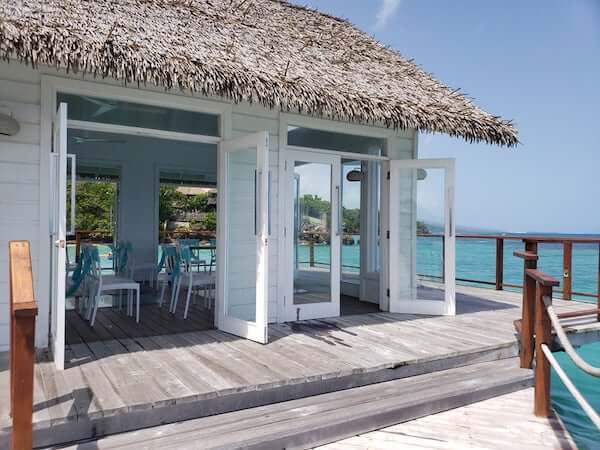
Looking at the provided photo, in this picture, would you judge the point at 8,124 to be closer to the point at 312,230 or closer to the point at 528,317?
the point at 312,230

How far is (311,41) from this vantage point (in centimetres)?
568

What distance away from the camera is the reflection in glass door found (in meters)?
4.95

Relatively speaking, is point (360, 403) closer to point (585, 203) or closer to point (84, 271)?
point (84, 271)

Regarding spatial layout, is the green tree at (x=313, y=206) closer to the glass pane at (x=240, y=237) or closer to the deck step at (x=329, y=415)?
the glass pane at (x=240, y=237)

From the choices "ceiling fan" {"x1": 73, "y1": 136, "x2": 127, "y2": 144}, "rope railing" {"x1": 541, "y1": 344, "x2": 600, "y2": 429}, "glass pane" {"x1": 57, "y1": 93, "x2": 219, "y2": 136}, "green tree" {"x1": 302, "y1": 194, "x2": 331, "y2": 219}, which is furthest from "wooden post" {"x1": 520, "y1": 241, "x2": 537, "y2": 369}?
"ceiling fan" {"x1": 73, "y1": 136, "x2": 127, "y2": 144}

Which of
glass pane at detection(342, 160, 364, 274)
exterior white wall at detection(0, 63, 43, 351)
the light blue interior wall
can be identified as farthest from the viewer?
the light blue interior wall

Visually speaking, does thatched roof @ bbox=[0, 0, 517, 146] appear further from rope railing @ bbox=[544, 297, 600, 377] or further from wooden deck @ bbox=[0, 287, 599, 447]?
rope railing @ bbox=[544, 297, 600, 377]

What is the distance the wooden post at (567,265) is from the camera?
6039mm

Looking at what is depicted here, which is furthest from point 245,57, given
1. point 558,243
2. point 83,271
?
point 558,243

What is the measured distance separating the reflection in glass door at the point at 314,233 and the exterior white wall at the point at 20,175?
7.73ft

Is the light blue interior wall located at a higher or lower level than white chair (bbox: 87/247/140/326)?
higher

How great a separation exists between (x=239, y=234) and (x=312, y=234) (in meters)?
0.95

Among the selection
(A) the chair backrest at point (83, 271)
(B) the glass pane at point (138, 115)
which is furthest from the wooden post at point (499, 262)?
(A) the chair backrest at point (83, 271)

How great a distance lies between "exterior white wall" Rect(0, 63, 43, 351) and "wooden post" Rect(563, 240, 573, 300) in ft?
19.6
